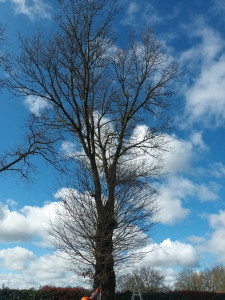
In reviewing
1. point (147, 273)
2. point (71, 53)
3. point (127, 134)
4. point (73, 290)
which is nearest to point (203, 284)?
point (147, 273)

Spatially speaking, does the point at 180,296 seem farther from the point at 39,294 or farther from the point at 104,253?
the point at 104,253

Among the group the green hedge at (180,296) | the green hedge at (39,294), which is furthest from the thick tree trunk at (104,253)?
the green hedge at (180,296)

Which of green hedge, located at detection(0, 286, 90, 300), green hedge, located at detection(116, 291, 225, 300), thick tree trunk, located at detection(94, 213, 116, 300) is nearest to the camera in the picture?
thick tree trunk, located at detection(94, 213, 116, 300)

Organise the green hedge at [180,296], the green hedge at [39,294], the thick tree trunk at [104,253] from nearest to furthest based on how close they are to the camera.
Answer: the thick tree trunk at [104,253], the green hedge at [39,294], the green hedge at [180,296]

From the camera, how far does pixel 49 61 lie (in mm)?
12594

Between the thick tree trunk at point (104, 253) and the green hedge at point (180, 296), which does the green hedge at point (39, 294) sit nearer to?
the green hedge at point (180, 296)

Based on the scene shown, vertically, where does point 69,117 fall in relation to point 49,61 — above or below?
below

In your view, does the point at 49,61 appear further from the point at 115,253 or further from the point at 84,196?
the point at 115,253

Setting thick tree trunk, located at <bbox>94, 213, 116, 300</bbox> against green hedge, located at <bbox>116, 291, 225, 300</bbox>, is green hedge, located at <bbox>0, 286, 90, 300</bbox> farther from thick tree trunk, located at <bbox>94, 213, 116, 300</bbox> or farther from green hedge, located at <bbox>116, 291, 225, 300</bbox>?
thick tree trunk, located at <bbox>94, 213, 116, 300</bbox>

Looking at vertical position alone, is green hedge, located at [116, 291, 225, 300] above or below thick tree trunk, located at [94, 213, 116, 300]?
below

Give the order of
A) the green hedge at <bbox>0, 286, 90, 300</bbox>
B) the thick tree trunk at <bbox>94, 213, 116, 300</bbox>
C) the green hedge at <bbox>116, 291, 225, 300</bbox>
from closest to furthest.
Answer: the thick tree trunk at <bbox>94, 213, 116, 300</bbox>, the green hedge at <bbox>0, 286, 90, 300</bbox>, the green hedge at <bbox>116, 291, 225, 300</bbox>

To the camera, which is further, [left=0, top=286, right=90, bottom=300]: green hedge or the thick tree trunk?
[left=0, top=286, right=90, bottom=300]: green hedge

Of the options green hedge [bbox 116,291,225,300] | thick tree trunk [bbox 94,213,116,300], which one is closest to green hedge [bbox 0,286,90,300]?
green hedge [bbox 116,291,225,300]

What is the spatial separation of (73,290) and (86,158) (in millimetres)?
7175
